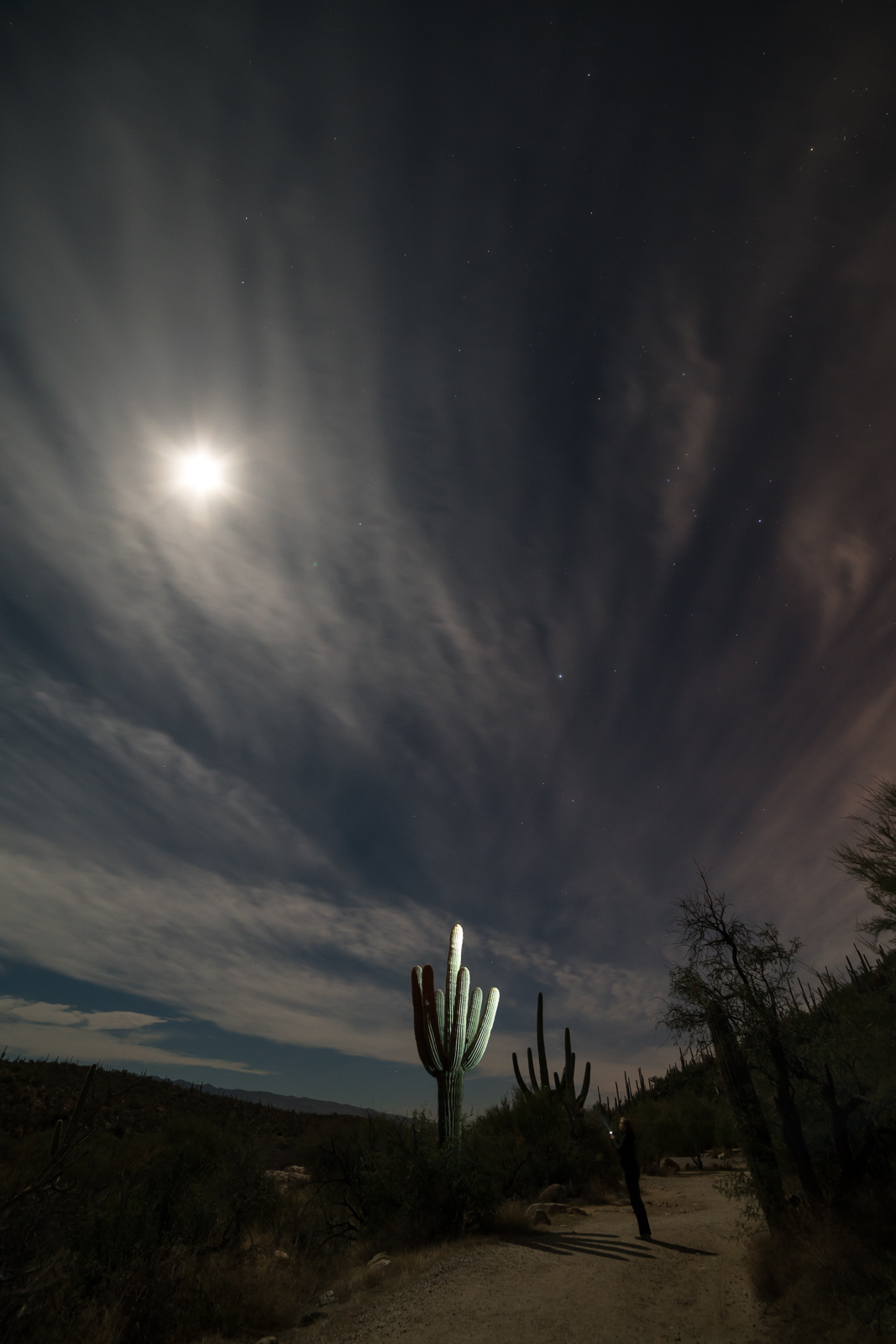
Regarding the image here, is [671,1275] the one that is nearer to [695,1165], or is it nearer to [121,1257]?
[121,1257]

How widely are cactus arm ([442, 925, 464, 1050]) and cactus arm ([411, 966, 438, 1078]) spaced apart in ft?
1.51

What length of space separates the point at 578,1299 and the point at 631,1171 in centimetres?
328

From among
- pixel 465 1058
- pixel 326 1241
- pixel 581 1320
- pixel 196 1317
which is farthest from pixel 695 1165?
pixel 196 1317

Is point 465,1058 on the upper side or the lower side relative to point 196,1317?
upper

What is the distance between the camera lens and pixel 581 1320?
6.79 metres

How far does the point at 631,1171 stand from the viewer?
10.2 m

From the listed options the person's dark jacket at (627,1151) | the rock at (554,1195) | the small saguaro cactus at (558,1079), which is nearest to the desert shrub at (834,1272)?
the person's dark jacket at (627,1151)

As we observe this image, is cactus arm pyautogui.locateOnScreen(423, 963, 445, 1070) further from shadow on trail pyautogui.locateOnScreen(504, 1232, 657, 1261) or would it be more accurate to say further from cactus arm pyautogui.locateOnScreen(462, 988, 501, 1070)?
shadow on trail pyautogui.locateOnScreen(504, 1232, 657, 1261)

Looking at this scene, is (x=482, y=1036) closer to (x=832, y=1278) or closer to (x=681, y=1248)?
(x=681, y=1248)

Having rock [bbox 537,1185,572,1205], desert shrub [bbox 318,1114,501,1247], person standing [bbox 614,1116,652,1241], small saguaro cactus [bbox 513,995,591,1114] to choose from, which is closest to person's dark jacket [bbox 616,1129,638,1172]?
person standing [bbox 614,1116,652,1241]

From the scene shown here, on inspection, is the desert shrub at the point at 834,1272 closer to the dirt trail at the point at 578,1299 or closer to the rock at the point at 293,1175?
the dirt trail at the point at 578,1299

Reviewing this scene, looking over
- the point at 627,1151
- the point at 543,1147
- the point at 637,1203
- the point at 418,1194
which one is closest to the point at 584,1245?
the point at 637,1203

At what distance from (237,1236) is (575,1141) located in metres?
11.4

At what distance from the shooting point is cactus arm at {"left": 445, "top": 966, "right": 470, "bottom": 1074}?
14766 mm
